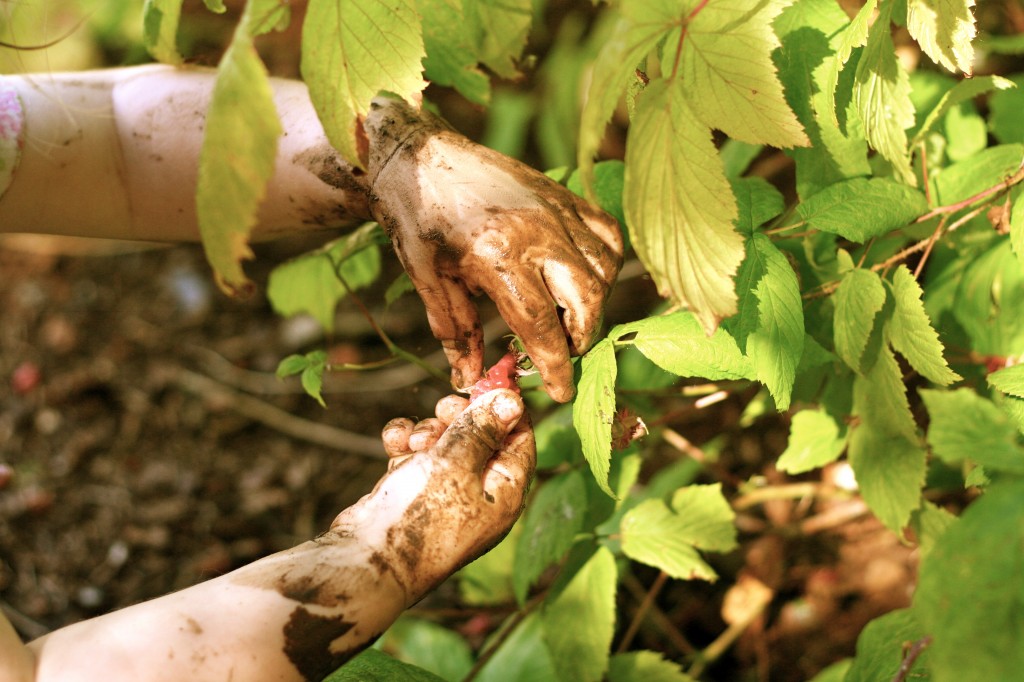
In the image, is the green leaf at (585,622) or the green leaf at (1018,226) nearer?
the green leaf at (1018,226)

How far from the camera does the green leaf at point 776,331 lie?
89cm

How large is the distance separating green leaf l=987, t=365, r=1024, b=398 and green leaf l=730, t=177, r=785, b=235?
1.03ft

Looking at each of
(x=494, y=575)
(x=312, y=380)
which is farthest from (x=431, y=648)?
(x=312, y=380)

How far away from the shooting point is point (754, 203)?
3.26ft

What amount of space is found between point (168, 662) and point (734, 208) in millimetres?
729

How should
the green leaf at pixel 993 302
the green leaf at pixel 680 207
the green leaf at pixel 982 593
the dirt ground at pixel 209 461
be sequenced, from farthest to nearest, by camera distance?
the dirt ground at pixel 209 461 → the green leaf at pixel 993 302 → the green leaf at pixel 680 207 → the green leaf at pixel 982 593

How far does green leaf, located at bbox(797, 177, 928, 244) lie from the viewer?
94cm

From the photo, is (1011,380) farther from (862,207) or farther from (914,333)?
(862,207)

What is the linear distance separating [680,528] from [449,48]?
2.67ft

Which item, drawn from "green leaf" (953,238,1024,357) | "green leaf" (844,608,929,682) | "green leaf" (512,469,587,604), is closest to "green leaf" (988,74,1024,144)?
"green leaf" (953,238,1024,357)

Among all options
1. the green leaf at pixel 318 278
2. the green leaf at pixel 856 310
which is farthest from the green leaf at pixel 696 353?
the green leaf at pixel 318 278

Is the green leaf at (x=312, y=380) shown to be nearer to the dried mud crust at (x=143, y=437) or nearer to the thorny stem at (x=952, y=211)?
the thorny stem at (x=952, y=211)

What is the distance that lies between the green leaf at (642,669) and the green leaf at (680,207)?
79 cm

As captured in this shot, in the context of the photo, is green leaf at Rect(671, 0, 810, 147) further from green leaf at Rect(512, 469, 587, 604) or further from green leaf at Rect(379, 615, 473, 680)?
green leaf at Rect(379, 615, 473, 680)
